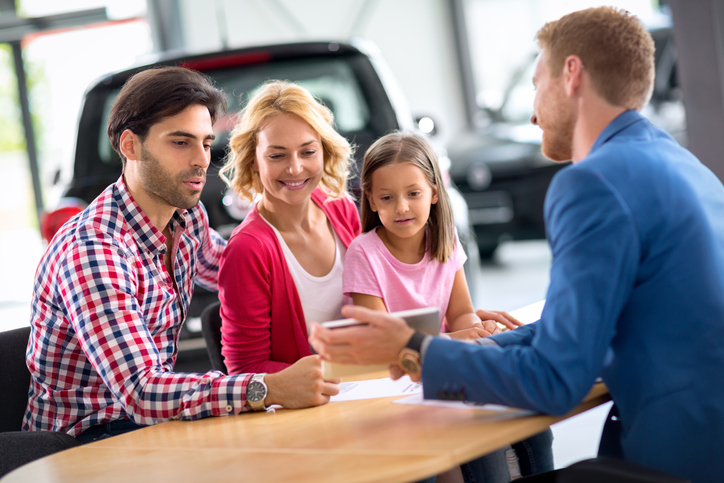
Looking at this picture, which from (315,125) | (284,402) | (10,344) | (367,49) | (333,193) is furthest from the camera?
(367,49)

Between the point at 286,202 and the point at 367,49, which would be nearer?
the point at 286,202

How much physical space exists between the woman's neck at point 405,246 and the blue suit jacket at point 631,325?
2.92 ft

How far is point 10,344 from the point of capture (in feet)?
6.92

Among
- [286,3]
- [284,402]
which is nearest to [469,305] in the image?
[284,402]

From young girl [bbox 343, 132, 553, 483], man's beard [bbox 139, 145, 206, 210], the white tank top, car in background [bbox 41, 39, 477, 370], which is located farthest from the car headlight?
man's beard [bbox 139, 145, 206, 210]

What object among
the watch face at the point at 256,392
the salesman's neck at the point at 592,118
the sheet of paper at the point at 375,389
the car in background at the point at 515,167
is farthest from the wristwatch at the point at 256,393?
the car in background at the point at 515,167

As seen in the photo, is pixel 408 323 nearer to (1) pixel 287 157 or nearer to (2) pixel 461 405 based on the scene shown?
(2) pixel 461 405

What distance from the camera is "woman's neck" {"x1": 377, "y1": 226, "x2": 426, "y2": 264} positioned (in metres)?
2.33

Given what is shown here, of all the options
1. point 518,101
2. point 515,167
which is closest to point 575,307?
point 515,167

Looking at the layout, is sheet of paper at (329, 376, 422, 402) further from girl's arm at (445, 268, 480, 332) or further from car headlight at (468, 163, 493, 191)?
car headlight at (468, 163, 493, 191)

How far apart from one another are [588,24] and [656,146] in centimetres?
29

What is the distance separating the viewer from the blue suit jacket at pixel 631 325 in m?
1.34

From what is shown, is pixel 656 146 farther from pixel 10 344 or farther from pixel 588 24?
pixel 10 344

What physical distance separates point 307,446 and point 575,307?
0.55 meters
